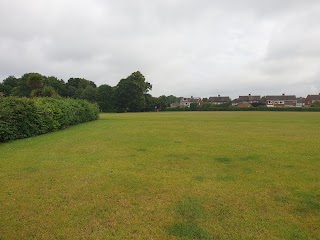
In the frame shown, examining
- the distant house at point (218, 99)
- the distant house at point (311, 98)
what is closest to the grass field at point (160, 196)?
the distant house at point (218, 99)

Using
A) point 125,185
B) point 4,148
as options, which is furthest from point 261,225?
point 4,148

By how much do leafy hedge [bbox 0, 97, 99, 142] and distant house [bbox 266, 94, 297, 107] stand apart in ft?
368

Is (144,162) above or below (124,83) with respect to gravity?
below

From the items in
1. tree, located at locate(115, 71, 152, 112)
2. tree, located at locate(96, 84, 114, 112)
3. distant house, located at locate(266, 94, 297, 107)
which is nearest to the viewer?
tree, located at locate(115, 71, 152, 112)

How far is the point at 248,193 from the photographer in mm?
5723

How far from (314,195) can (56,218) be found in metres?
5.28

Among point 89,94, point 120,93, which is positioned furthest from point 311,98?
point 89,94

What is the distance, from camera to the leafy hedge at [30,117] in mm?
13656

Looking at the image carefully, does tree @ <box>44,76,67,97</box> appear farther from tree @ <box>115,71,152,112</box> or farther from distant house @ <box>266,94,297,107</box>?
distant house @ <box>266,94,297,107</box>

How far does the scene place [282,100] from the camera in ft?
388

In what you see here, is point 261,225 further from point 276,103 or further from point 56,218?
point 276,103

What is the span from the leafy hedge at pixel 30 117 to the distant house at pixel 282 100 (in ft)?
368

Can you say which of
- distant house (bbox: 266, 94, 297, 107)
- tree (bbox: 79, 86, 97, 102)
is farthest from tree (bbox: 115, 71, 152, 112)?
distant house (bbox: 266, 94, 297, 107)

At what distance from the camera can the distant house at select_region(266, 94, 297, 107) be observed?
383ft
